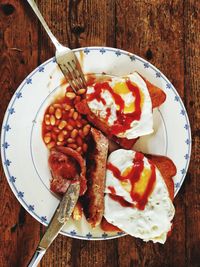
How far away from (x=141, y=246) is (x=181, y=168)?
41 centimetres

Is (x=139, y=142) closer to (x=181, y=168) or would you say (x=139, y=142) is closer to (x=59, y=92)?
(x=181, y=168)

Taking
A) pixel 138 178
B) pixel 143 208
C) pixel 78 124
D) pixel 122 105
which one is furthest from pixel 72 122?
pixel 143 208

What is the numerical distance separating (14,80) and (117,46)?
1.68ft

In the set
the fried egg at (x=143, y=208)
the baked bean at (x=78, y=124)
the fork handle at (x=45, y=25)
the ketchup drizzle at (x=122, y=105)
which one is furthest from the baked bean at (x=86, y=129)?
the fork handle at (x=45, y=25)

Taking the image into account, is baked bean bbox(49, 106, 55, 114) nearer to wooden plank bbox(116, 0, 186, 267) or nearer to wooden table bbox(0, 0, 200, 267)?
wooden table bbox(0, 0, 200, 267)

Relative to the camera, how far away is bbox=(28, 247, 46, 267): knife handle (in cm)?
213

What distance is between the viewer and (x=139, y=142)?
2318mm

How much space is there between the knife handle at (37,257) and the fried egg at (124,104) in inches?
24.0

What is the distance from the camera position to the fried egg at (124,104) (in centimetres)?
220

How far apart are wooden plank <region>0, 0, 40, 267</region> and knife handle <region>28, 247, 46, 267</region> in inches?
4.6

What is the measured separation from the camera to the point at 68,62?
2248 millimetres

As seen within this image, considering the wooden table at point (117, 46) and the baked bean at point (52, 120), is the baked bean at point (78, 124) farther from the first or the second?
the wooden table at point (117, 46)

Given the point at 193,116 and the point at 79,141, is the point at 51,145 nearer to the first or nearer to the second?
the point at 79,141

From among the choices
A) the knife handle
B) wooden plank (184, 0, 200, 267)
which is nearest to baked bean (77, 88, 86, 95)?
wooden plank (184, 0, 200, 267)
